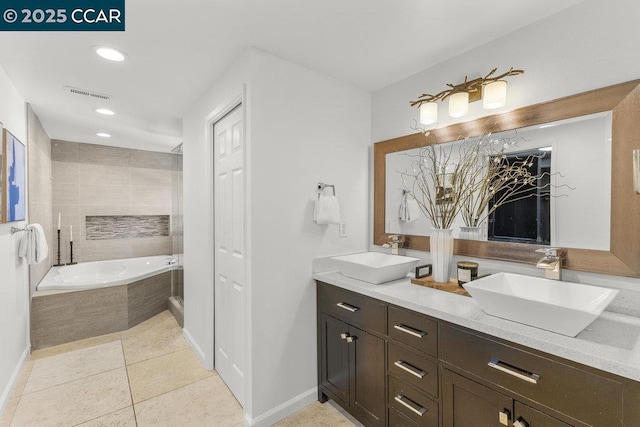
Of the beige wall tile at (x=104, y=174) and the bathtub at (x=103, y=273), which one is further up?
the beige wall tile at (x=104, y=174)

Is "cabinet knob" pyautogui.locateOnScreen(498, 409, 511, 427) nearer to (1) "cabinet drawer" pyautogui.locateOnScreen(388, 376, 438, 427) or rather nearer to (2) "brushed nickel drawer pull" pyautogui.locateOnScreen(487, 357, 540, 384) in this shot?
(2) "brushed nickel drawer pull" pyautogui.locateOnScreen(487, 357, 540, 384)

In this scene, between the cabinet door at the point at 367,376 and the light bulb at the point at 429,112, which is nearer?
the cabinet door at the point at 367,376

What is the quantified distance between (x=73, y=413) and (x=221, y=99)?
241cm

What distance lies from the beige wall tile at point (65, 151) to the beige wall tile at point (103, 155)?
54mm

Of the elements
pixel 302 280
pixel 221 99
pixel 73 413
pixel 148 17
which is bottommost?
pixel 73 413

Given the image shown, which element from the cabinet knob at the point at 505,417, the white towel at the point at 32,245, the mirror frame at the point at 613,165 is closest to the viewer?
the cabinet knob at the point at 505,417

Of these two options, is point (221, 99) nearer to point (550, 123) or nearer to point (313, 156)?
point (313, 156)

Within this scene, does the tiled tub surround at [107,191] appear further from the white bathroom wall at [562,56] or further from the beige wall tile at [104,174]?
the white bathroom wall at [562,56]

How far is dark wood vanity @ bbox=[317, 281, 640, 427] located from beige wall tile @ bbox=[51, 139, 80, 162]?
4154 mm

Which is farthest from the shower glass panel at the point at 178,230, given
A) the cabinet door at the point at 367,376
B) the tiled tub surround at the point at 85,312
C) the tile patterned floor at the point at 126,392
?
the cabinet door at the point at 367,376

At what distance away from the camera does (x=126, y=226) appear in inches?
176

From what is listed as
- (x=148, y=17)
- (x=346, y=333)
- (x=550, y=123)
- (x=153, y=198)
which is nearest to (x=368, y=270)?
(x=346, y=333)

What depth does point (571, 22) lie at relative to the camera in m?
1.46

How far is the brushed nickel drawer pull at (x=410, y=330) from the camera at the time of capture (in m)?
1.47
